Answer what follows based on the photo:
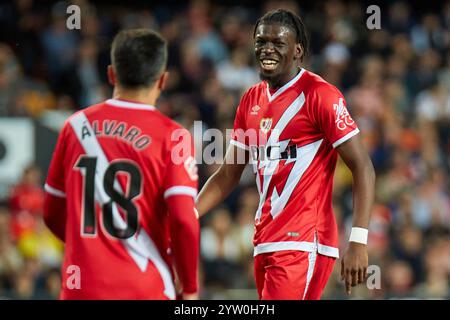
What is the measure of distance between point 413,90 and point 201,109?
10.3ft

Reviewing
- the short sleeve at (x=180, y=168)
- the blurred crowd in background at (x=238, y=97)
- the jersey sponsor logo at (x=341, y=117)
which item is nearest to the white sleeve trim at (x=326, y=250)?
the jersey sponsor logo at (x=341, y=117)

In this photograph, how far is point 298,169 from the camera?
5.69 metres

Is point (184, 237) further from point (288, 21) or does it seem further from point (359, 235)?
point (288, 21)

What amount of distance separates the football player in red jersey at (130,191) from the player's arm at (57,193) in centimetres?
1

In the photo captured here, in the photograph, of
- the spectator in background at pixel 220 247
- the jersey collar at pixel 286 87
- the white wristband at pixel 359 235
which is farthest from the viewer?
the spectator in background at pixel 220 247

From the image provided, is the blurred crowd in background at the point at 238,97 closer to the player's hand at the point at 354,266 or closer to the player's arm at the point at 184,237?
the player's hand at the point at 354,266

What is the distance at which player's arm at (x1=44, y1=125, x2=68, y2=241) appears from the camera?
15.7 ft

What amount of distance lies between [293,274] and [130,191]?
1.37 meters

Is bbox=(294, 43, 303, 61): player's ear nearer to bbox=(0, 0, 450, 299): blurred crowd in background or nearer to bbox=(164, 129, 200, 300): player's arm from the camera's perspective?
bbox=(164, 129, 200, 300): player's arm

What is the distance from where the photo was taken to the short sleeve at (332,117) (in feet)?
18.1

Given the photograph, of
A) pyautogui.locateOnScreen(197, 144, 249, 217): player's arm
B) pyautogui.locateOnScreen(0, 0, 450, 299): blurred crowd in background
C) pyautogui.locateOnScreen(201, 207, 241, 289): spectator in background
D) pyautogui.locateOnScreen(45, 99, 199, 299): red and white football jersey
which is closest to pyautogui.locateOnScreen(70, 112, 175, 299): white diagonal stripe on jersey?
pyautogui.locateOnScreen(45, 99, 199, 299): red and white football jersey

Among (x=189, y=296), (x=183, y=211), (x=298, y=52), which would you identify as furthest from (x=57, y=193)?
(x=298, y=52)

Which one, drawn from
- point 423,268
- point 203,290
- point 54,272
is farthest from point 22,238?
point 423,268
